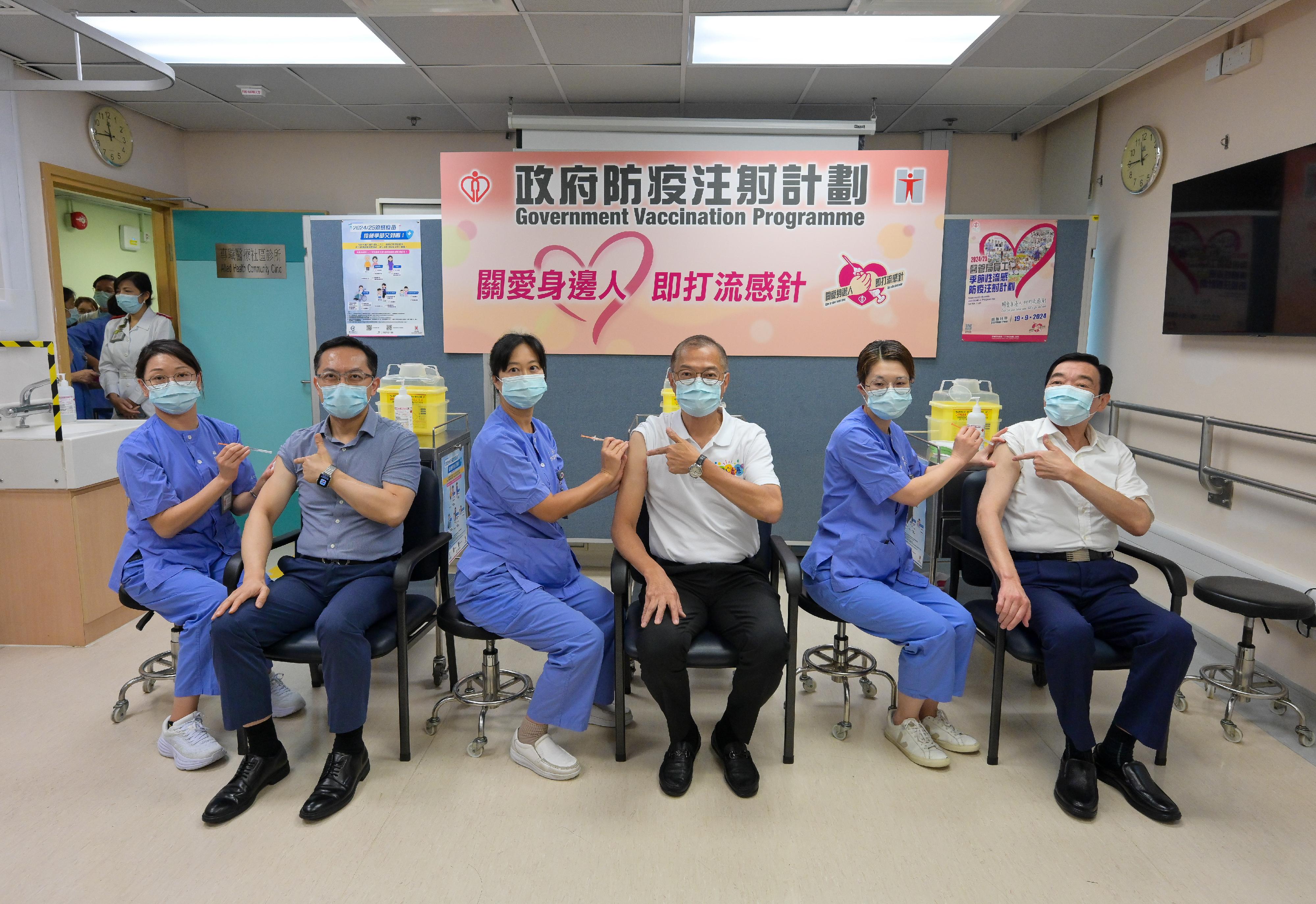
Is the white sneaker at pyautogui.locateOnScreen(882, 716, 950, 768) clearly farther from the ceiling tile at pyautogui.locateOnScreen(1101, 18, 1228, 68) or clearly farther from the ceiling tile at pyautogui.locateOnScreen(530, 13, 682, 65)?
the ceiling tile at pyautogui.locateOnScreen(1101, 18, 1228, 68)

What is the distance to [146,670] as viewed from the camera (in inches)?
107

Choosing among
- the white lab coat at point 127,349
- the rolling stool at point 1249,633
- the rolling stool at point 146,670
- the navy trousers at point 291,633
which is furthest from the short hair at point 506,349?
the white lab coat at point 127,349

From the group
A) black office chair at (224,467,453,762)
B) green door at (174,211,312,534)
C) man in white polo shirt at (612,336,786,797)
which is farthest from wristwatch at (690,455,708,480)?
green door at (174,211,312,534)

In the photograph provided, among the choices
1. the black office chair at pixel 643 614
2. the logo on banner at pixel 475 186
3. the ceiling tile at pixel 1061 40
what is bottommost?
the black office chair at pixel 643 614

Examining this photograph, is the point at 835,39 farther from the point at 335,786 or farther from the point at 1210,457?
the point at 335,786

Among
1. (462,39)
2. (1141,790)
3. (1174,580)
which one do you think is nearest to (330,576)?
(1141,790)

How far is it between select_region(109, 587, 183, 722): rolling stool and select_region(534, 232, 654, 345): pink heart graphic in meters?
2.26

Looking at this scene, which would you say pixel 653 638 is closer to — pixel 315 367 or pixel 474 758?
pixel 474 758

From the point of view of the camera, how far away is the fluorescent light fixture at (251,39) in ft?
11.5

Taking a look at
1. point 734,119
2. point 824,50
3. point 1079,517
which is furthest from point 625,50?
point 1079,517

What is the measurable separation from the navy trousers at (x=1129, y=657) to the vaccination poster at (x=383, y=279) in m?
3.21

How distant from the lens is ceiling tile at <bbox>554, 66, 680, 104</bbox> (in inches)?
160

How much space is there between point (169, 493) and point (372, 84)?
117 inches

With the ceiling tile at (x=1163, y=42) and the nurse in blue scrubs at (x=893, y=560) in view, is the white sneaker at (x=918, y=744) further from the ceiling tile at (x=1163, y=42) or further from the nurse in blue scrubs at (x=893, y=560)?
the ceiling tile at (x=1163, y=42)
